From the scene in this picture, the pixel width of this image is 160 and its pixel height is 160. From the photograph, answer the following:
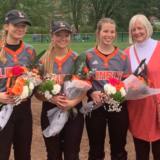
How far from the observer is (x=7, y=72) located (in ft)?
10.4

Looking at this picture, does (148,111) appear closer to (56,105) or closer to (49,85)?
(56,105)

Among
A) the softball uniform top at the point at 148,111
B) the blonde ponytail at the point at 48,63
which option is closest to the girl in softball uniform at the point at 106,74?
the softball uniform top at the point at 148,111

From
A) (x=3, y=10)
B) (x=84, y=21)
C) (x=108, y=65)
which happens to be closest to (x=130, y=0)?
(x=84, y=21)

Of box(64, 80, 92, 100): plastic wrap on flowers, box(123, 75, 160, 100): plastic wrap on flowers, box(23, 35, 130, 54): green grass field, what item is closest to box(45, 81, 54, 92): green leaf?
box(64, 80, 92, 100): plastic wrap on flowers

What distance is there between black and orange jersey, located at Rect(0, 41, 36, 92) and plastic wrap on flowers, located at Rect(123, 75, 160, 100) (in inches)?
50.9

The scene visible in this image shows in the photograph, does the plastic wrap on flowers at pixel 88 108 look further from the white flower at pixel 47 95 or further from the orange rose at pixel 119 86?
the white flower at pixel 47 95

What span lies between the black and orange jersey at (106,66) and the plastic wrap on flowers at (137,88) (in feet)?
0.84

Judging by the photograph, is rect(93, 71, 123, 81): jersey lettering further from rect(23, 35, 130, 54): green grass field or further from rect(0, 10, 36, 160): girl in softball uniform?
rect(23, 35, 130, 54): green grass field

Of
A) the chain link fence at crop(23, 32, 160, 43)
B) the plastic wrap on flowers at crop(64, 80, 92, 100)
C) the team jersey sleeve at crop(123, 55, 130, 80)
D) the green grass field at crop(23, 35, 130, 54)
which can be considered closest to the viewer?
the plastic wrap on flowers at crop(64, 80, 92, 100)

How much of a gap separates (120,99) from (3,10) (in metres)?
37.2

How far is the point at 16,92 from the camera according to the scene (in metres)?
2.78

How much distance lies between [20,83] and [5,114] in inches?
20.4

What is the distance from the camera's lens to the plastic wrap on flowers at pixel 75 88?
307cm

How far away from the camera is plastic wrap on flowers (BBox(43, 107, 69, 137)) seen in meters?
3.18
